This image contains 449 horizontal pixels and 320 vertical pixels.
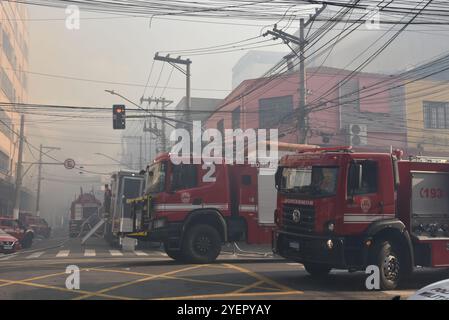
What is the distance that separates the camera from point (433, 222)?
9.70 meters

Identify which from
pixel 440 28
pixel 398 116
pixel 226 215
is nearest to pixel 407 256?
pixel 226 215

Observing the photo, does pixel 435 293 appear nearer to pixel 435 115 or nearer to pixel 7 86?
pixel 435 115

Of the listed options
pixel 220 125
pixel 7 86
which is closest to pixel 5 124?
pixel 7 86

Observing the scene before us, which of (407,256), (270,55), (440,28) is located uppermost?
(270,55)

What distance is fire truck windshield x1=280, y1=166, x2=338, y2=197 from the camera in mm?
9227

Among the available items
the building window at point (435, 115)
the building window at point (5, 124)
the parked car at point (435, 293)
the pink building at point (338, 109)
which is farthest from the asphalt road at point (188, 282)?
the building window at point (5, 124)

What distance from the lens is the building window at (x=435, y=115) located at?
3956cm

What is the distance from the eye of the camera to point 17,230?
22938 millimetres

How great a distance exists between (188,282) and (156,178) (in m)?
4.34

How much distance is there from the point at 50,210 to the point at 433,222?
9875 cm

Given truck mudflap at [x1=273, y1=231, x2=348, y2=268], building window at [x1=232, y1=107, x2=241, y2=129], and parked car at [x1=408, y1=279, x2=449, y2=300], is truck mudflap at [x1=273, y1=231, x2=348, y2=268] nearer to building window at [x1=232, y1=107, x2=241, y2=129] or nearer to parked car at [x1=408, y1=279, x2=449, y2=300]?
parked car at [x1=408, y1=279, x2=449, y2=300]

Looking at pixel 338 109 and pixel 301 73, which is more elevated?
pixel 338 109
